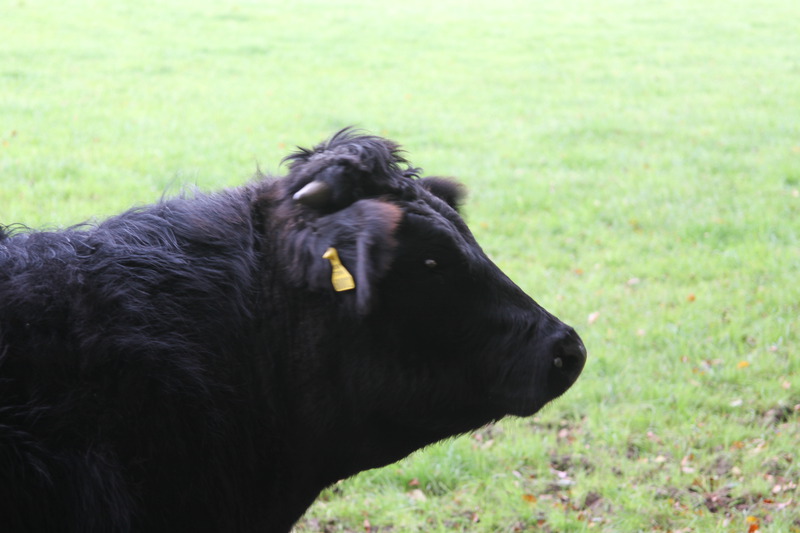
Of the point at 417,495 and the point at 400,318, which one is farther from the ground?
the point at 400,318

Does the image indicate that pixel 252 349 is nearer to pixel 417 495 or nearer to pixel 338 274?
pixel 338 274

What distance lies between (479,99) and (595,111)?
6.24 ft

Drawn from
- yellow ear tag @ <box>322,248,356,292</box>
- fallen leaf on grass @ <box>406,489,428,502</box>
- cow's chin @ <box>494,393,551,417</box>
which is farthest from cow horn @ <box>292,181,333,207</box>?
fallen leaf on grass @ <box>406,489,428,502</box>

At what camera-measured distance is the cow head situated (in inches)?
105

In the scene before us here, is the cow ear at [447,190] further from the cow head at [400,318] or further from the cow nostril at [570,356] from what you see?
the cow nostril at [570,356]

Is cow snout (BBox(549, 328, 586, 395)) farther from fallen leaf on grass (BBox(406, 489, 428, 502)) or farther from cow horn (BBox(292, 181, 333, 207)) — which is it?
fallen leaf on grass (BBox(406, 489, 428, 502))

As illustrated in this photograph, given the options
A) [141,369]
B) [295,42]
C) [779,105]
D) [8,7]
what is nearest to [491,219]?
[141,369]

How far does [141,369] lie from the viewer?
2.47 m

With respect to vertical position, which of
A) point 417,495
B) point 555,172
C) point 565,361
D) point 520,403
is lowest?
point 417,495

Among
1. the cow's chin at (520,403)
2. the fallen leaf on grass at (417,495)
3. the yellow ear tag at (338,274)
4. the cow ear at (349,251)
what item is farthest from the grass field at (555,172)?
the cow's chin at (520,403)

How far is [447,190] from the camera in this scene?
3.36 metres

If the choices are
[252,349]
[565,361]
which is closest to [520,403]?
[565,361]

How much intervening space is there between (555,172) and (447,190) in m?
7.21

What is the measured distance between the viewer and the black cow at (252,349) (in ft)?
7.71
